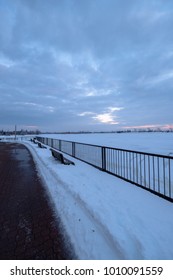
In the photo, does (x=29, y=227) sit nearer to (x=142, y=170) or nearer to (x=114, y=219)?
(x=114, y=219)

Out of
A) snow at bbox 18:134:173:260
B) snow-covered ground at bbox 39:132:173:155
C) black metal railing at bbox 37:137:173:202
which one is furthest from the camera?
snow-covered ground at bbox 39:132:173:155

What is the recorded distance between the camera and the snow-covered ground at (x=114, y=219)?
314 centimetres

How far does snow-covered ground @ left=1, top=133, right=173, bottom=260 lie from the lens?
3.14 m

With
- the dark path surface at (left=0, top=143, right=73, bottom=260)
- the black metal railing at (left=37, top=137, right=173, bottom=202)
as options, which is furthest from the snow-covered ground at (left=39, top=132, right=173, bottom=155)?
the dark path surface at (left=0, top=143, right=73, bottom=260)

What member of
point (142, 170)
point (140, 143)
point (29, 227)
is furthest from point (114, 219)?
point (140, 143)

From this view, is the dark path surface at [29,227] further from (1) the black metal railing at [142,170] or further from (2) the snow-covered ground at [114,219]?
(1) the black metal railing at [142,170]

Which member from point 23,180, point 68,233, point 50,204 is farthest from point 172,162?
point 68,233

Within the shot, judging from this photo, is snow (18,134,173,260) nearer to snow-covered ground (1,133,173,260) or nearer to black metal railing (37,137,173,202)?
snow-covered ground (1,133,173,260)

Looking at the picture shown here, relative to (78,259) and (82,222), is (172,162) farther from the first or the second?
(78,259)

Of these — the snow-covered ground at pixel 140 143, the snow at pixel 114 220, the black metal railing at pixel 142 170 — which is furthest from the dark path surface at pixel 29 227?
the snow-covered ground at pixel 140 143

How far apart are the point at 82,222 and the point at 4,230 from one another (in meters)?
1.44

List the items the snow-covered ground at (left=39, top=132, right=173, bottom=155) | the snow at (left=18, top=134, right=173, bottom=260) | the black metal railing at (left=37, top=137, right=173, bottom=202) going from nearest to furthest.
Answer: the snow at (left=18, top=134, right=173, bottom=260) → the black metal railing at (left=37, top=137, right=173, bottom=202) → the snow-covered ground at (left=39, top=132, right=173, bottom=155)

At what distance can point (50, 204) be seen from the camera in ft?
17.5
